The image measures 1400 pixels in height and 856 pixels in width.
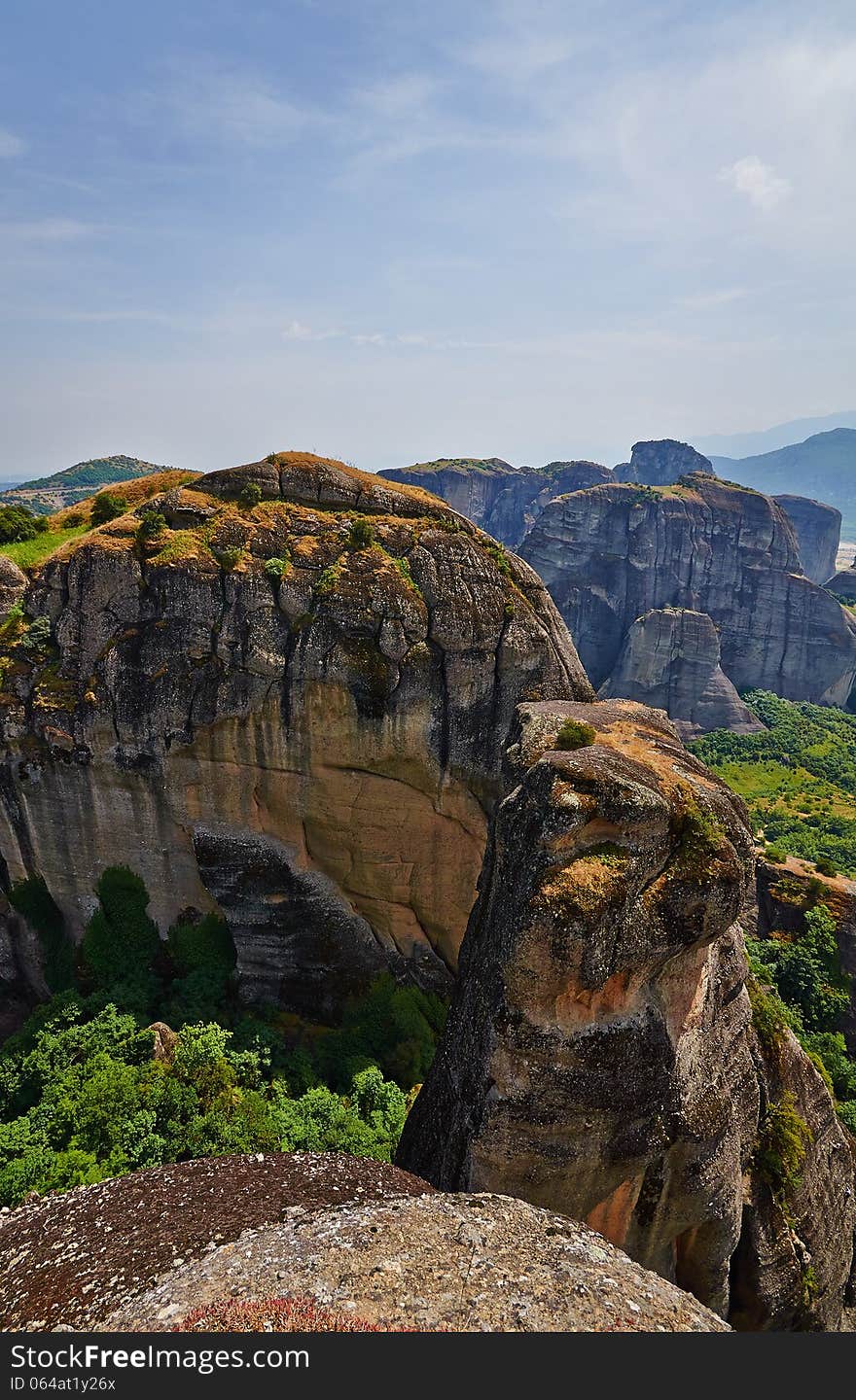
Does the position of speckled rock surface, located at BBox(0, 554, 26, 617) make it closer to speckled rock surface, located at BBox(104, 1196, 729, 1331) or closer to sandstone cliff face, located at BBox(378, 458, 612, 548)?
speckled rock surface, located at BBox(104, 1196, 729, 1331)

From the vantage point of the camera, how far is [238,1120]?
740 inches

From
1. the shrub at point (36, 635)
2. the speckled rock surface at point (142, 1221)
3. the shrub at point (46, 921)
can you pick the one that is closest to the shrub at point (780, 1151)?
the speckled rock surface at point (142, 1221)

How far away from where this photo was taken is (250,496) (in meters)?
25.8

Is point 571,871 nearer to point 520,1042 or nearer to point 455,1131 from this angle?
point 520,1042

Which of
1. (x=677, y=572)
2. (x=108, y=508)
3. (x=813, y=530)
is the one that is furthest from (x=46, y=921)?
(x=813, y=530)

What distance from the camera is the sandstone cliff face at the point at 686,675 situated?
91062 mm

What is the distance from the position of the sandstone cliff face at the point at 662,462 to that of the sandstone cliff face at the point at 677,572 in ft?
243

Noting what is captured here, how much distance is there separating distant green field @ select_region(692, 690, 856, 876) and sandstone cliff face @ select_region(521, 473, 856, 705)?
7.71 m

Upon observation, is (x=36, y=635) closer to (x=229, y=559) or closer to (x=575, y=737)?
(x=229, y=559)

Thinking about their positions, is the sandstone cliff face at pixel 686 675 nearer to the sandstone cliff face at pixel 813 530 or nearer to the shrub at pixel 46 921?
the sandstone cliff face at pixel 813 530

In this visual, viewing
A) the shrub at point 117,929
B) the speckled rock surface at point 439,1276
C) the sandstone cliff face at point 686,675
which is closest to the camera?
the speckled rock surface at point 439,1276

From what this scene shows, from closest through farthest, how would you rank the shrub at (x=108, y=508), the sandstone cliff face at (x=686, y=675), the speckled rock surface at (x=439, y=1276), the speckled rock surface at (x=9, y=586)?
the speckled rock surface at (x=439, y=1276)
the speckled rock surface at (x=9, y=586)
the shrub at (x=108, y=508)
the sandstone cliff face at (x=686, y=675)

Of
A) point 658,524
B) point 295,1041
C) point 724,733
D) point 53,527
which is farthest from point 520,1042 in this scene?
point 658,524

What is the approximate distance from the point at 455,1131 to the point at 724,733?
82.9m
